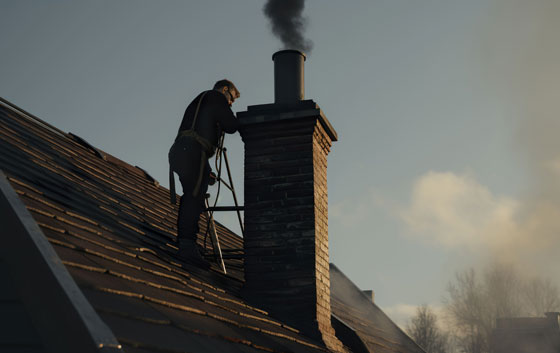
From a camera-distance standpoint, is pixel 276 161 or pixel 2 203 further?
pixel 276 161

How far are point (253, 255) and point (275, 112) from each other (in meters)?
1.60

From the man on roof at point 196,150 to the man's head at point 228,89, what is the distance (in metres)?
0.05

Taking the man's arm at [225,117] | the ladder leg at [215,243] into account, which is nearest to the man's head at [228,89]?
the man's arm at [225,117]

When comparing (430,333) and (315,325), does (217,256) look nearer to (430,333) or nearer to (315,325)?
(315,325)

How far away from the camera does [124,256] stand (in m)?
5.02

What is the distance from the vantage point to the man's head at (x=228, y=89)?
736cm

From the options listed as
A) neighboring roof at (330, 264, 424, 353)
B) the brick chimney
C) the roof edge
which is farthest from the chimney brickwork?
the roof edge

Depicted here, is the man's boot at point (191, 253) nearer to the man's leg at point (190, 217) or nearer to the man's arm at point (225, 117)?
the man's leg at point (190, 217)

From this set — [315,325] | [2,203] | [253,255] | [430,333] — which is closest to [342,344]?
[315,325]

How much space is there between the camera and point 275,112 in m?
7.46

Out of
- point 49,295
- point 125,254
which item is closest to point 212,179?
point 125,254

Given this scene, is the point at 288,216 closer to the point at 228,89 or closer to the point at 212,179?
the point at 212,179

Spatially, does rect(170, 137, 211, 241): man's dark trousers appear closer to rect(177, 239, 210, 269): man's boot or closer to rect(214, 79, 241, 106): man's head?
rect(177, 239, 210, 269): man's boot

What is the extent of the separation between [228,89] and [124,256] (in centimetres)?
291
